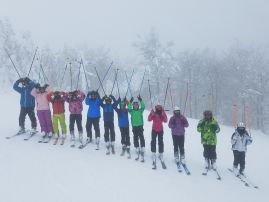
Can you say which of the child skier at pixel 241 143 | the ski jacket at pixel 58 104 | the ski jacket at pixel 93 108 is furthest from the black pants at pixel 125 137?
the child skier at pixel 241 143

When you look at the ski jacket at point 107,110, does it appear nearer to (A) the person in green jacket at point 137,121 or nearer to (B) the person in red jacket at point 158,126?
(A) the person in green jacket at point 137,121

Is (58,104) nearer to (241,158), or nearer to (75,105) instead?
(75,105)

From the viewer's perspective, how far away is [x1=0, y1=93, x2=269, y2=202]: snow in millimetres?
8695

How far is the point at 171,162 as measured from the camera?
12180 millimetres

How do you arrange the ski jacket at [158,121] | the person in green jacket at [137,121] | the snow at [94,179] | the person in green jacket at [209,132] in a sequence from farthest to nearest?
the person in green jacket at [137,121] < the ski jacket at [158,121] < the person in green jacket at [209,132] < the snow at [94,179]

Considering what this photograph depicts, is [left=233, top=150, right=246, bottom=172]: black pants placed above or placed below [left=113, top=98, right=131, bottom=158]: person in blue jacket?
below

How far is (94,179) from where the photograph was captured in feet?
31.6

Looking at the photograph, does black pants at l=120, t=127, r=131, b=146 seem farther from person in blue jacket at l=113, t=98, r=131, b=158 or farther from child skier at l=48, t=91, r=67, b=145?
child skier at l=48, t=91, r=67, b=145

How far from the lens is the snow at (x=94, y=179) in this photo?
342 inches

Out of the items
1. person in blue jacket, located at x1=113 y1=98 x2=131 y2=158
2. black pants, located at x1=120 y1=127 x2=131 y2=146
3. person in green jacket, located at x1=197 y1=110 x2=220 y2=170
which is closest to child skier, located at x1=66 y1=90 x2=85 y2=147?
person in blue jacket, located at x1=113 y1=98 x2=131 y2=158

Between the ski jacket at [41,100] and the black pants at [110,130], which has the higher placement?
the ski jacket at [41,100]

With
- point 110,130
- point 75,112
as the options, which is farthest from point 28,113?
point 110,130

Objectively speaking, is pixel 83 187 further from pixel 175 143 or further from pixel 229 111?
pixel 229 111

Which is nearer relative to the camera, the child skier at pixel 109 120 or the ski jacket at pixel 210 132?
the ski jacket at pixel 210 132
